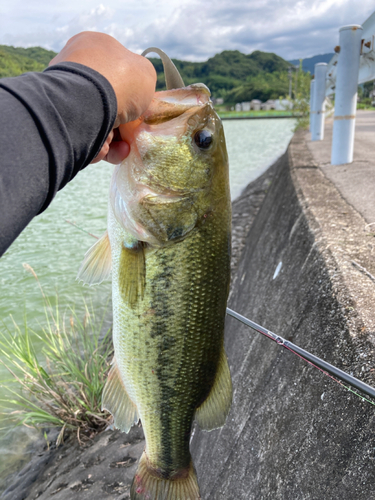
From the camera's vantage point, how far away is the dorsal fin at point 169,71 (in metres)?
1.56

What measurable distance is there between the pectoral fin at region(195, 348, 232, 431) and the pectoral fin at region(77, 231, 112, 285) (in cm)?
70

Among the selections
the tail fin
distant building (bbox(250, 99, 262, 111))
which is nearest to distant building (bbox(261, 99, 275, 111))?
distant building (bbox(250, 99, 262, 111))

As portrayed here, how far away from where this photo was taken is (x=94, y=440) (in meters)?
3.64

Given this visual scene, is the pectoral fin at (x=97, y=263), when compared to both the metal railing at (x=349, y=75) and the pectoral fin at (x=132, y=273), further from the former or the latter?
the metal railing at (x=349, y=75)

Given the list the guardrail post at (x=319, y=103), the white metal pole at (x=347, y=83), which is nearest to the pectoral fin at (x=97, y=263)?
the white metal pole at (x=347, y=83)

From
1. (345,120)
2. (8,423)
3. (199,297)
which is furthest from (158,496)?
(345,120)

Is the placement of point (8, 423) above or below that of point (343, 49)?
below

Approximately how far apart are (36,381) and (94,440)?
2.59 ft

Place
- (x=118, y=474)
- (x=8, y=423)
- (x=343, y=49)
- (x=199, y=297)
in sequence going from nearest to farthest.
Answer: (x=199, y=297), (x=118, y=474), (x=8, y=423), (x=343, y=49)

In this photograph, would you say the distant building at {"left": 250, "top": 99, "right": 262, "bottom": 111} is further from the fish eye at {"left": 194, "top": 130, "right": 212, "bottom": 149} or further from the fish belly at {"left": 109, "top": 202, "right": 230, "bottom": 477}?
the fish belly at {"left": 109, "top": 202, "right": 230, "bottom": 477}

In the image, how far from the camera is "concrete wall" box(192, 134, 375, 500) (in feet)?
4.72

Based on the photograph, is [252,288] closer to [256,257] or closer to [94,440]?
[256,257]

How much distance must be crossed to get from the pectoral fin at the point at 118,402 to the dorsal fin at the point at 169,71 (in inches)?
51.9

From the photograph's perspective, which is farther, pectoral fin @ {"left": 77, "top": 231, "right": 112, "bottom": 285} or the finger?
pectoral fin @ {"left": 77, "top": 231, "right": 112, "bottom": 285}
